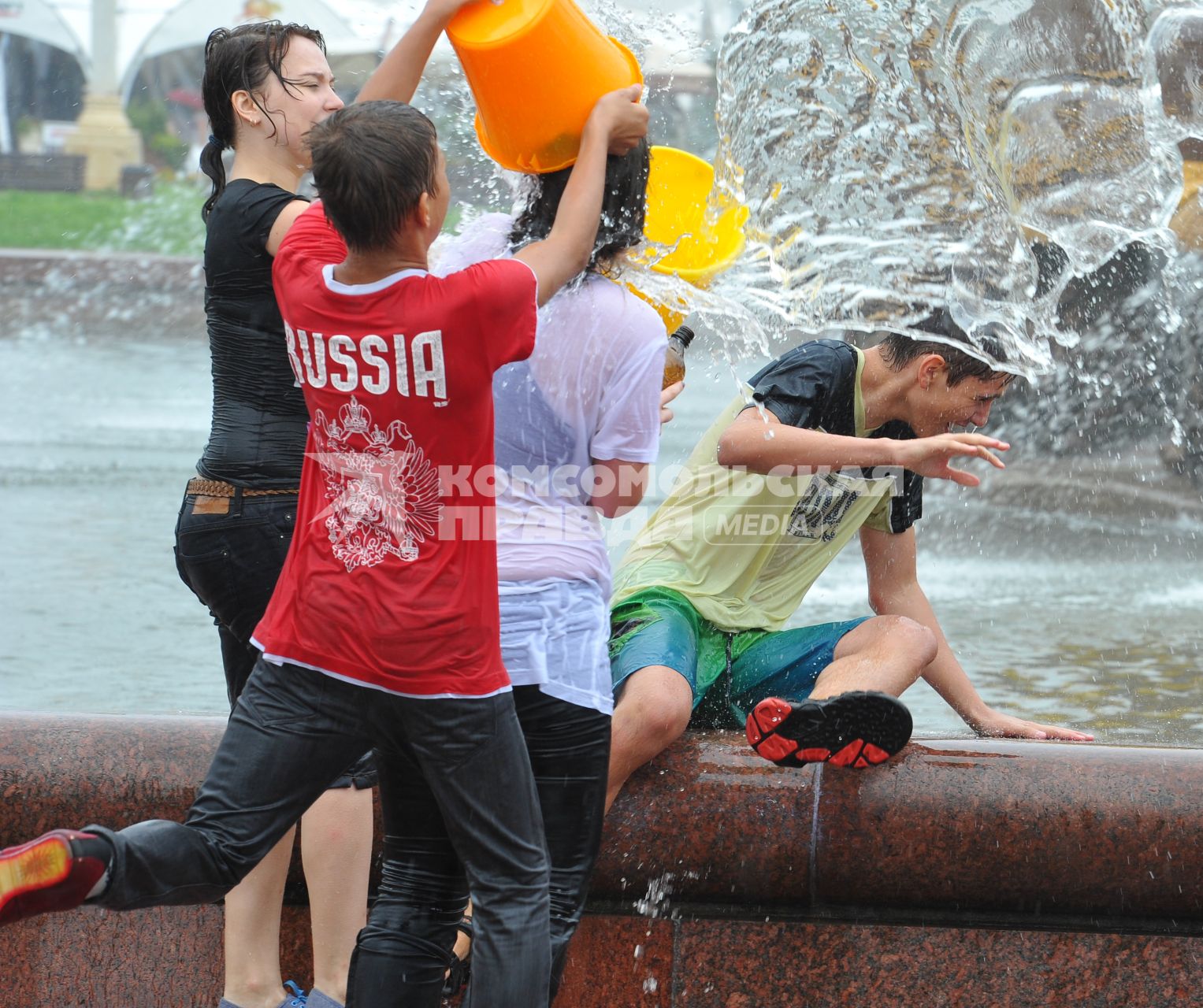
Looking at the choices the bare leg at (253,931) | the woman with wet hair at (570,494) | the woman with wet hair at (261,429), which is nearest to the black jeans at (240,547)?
the woman with wet hair at (261,429)

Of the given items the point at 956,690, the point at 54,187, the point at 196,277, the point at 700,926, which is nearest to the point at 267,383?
the point at 700,926

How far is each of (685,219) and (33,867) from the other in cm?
170

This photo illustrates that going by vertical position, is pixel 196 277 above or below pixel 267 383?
below

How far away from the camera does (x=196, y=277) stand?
1833 centimetres

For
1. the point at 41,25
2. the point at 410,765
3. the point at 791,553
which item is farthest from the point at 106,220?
the point at 410,765

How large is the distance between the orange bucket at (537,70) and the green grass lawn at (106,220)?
20.2m

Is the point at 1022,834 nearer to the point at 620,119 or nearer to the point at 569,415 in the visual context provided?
the point at 569,415

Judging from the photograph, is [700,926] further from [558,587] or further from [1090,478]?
[1090,478]

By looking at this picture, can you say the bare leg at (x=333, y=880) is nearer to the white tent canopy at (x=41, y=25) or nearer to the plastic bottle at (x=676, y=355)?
the plastic bottle at (x=676, y=355)

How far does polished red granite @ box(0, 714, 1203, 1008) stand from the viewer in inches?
103

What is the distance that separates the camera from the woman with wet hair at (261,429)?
2350mm

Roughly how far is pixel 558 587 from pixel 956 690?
4.23 ft

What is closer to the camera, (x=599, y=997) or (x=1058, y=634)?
(x=599, y=997)

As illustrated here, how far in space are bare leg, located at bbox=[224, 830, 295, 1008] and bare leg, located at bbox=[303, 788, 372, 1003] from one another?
7 cm
